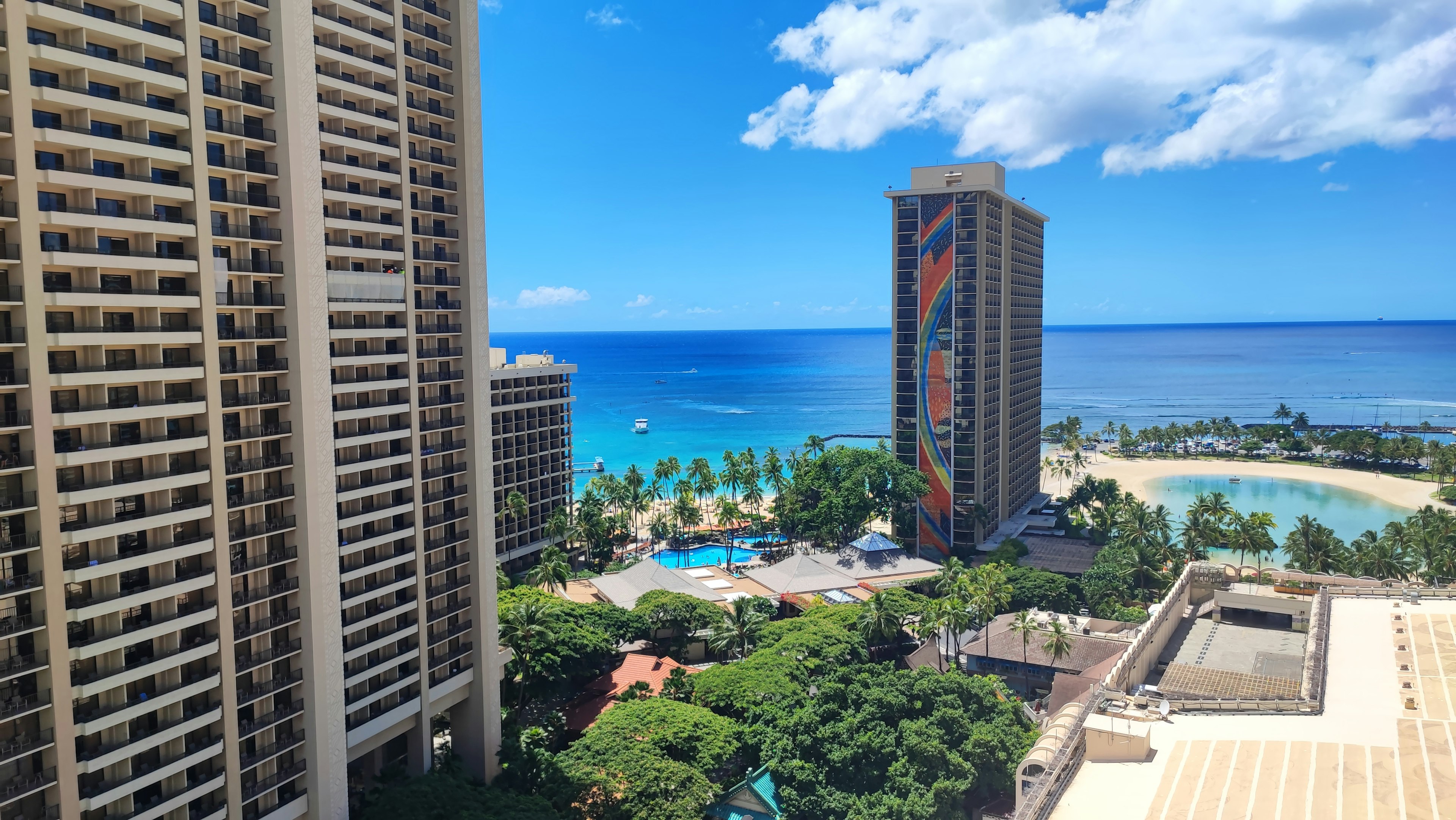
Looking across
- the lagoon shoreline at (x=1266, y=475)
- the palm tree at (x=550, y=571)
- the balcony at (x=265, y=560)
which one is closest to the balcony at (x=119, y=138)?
the balcony at (x=265, y=560)

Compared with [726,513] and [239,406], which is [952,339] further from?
[239,406]

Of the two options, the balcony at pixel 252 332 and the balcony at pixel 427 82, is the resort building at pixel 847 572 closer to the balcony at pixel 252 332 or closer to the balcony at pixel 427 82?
the balcony at pixel 427 82

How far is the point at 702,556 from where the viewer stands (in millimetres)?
93375

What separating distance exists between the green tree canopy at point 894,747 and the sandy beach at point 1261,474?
91403mm

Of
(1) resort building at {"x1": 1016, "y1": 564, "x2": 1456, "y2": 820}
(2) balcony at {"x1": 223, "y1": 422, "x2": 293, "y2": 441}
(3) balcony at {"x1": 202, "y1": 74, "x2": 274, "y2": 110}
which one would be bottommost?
(1) resort building at {"x1": 1016, "y1": 564, "x2": 1456, "y2": 820}

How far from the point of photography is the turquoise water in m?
105

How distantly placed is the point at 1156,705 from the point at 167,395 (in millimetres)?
38218

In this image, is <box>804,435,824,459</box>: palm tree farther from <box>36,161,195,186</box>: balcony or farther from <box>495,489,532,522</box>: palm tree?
<box>36,161,195,186</box>: balcony

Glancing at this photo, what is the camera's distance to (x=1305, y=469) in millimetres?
137500

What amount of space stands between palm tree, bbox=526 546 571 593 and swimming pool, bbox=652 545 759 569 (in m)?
23.9

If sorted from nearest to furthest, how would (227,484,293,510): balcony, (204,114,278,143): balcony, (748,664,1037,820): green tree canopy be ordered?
(204,114,278,143): balcony → (227,484,293,510): balcony → (748,664,1037,820): green tree canopy

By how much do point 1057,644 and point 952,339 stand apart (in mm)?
39338

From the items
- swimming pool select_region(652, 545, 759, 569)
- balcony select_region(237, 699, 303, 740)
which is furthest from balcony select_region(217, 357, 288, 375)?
swimming pool select_region(652, 545, 759, 569)

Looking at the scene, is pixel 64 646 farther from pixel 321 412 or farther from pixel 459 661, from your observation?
pixel 459 661
